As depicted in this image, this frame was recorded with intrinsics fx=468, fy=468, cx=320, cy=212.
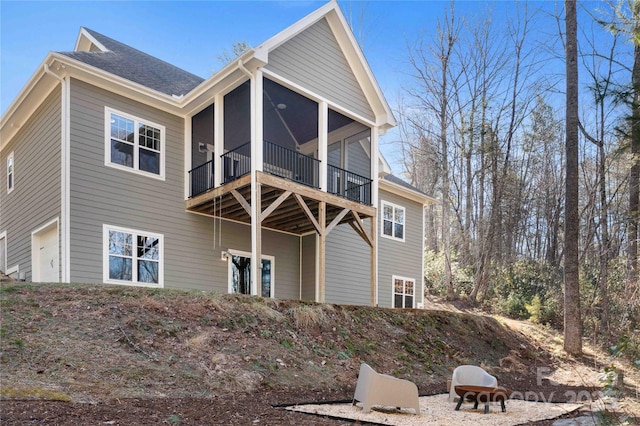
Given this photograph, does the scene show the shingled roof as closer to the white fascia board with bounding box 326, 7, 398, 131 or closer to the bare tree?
the white fascia board with bounding box 326, 7, 398, 131

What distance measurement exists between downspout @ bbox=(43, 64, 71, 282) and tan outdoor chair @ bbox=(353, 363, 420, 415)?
276 inches

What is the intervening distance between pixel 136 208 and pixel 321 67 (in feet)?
19.8

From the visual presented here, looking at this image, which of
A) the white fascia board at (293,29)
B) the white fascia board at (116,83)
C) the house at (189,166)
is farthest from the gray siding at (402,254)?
the white fascia board at (116,83)

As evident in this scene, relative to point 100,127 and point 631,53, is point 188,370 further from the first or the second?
point 631,53

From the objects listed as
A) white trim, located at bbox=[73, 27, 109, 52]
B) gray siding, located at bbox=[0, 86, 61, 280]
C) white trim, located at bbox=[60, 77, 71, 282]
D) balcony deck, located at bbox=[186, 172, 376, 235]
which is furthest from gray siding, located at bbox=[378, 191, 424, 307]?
gray siding, located at bbox=[0, 86, 61, 280]

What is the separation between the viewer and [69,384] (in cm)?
538

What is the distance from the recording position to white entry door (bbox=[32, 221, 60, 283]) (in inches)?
419

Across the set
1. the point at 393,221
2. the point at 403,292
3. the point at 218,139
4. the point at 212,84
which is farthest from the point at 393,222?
the point at 212,84

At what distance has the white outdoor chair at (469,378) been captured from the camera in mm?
7625

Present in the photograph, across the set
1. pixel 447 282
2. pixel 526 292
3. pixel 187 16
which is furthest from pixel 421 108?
pixel 187 16

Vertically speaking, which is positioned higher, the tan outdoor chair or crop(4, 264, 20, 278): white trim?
crop(4, 264, 20, 278): white trim

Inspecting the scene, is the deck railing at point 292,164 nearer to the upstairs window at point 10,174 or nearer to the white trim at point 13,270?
the upstairs window at point 10,174

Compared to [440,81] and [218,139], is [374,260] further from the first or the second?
[440,81]

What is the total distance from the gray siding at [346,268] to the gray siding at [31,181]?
311 inches
